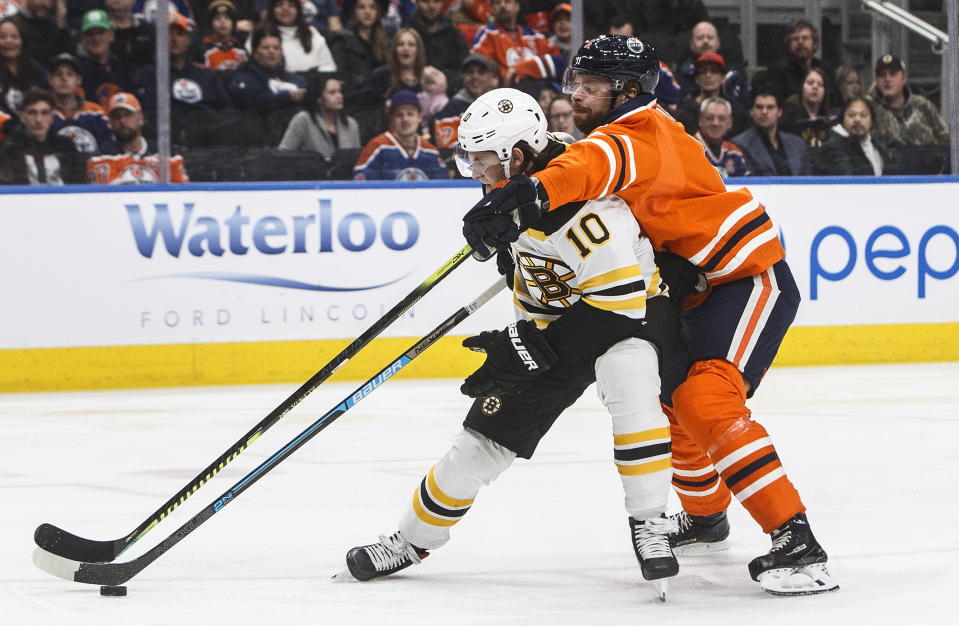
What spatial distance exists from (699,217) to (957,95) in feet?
15.6

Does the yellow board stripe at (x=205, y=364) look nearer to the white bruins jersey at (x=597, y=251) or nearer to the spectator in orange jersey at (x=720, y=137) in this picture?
the spectator in orange jersey at (x=720, y=137)

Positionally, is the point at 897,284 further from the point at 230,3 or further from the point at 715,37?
the point at 230,3

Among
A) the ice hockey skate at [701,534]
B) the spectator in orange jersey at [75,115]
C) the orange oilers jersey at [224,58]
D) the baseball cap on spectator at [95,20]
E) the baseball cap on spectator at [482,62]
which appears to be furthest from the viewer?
the baseball cap on spectator at [482,62]

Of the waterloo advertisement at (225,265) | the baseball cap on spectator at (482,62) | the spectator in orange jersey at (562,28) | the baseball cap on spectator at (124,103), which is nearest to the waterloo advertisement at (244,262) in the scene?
the waterloo advertisement at (225,265)

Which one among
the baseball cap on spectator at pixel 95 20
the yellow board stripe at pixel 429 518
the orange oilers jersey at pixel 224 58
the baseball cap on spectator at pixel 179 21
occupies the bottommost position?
the yellow board stripe at pixel 429 518

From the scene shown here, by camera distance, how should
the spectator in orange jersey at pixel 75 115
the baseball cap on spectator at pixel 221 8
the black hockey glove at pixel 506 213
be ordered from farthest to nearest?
the baseball cap on spectator at pixel 221 8 < the spectator in orange jersey at pixel 75 115 < the black hockey glove at pixel 506 213

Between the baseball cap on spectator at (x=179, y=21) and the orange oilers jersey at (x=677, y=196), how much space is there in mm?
4141

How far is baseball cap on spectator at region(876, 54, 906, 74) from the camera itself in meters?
7.21

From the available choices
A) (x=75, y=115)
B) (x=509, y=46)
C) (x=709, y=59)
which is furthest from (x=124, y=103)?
(x=709, y=59)

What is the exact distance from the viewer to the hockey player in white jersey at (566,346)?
8.79ft

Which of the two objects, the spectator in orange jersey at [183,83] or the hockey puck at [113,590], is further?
the spectator in orange jersey at [183,83]

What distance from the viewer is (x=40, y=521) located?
3568 mm

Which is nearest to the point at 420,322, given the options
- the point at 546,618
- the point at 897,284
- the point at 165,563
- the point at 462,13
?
the point at 462,13

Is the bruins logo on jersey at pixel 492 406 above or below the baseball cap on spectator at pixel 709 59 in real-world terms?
above
